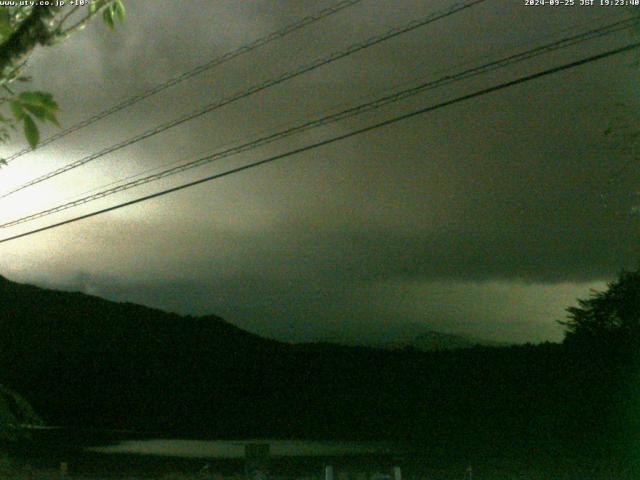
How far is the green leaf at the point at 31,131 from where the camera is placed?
324cm

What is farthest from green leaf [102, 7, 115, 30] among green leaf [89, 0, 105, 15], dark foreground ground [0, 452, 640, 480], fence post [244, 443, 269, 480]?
dark foreground ground [0, 452, 640, 480]

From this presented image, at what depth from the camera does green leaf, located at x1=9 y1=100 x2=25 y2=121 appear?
129 inches

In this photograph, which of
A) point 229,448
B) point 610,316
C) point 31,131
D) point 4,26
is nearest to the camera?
point 31,131

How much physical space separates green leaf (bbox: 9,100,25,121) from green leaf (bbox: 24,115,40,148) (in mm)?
21

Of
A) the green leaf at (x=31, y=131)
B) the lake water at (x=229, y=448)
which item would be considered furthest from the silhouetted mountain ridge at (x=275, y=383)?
the green leaf at (x=31, y=131)

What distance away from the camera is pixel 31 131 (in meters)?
3.24

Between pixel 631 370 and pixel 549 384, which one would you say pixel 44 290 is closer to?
pixel 549 384

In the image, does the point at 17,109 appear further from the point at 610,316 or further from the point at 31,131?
the point at 610,316

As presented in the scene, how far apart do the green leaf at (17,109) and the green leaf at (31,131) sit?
0.02 metres

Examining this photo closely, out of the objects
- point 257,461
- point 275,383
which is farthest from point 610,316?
point 257,461

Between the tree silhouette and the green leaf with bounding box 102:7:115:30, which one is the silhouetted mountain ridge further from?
the green leaf with bounding box 102:7:115:30

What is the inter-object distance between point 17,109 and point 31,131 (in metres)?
0.12

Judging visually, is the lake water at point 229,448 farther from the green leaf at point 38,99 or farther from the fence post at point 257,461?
the green leaf at point 38,99

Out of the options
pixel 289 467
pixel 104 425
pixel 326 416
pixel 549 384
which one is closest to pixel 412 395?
pixel 326 416
